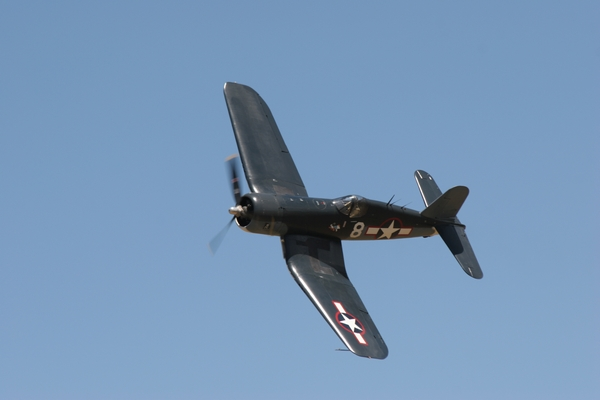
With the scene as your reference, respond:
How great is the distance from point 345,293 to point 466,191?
6.26m

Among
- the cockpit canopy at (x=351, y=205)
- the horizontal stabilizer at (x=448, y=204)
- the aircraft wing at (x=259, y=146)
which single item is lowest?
the cockpit canopy at (x=351, y=205)

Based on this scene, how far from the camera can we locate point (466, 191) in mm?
35250

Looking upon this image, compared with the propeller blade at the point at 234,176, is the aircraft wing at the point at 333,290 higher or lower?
lower

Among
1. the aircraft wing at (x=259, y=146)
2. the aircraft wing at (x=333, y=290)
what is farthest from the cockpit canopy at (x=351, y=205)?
the aircraft wing at (x=259, y=146)

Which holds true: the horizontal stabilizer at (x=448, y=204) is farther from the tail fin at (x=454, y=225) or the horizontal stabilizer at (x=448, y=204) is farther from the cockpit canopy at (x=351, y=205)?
the cockpit canopy at (x=351, y=205)

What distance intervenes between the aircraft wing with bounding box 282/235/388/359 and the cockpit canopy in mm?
989

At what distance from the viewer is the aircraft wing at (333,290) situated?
29.4 meters

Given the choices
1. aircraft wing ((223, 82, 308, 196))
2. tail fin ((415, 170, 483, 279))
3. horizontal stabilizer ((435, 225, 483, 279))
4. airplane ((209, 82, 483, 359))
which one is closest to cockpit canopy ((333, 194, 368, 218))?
airplane ((209, 82, 483, 359))

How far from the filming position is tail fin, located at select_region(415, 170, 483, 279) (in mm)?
34438

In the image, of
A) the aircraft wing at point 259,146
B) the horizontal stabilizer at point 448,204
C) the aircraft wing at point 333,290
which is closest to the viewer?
the aircraft wing at point 333,290

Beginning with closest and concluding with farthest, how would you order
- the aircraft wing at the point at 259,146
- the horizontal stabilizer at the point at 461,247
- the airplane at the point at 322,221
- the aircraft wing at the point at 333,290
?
the aircraft wing at the point at 333,290 < the airplane at the point at 322,221 < the aircraft wing at the point at 259,146 < the horizontal stabilizer at the point at 461,247

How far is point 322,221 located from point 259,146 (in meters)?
4.09

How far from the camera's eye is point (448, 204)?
35.0m

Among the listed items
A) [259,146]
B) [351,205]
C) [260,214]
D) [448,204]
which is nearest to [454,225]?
[448,204]
